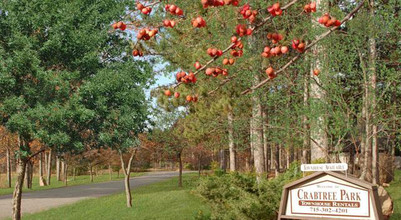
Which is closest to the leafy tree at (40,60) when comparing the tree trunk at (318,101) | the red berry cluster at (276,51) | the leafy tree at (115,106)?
the leafy tree at (115,106)

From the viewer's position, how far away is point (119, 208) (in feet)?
55.3

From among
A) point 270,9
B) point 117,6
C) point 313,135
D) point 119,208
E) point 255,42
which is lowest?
point 119,208

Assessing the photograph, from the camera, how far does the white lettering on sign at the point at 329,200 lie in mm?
6727

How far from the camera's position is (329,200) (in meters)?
6.94

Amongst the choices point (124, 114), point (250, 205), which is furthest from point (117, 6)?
point (250, 205)

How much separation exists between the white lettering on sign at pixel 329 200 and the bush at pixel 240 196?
8.69 ft

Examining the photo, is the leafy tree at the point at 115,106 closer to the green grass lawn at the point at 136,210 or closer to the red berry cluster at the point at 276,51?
the green grass lawn at the point at 136,210

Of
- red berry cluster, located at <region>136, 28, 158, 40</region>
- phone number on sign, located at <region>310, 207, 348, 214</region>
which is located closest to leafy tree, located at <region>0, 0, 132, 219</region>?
phone number on sign, located at <region>310, 207, 348, 214</region>

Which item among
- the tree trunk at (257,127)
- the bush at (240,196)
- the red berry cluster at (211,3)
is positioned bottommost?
the bush at (240,196)

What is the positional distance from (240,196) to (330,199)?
3.68 m

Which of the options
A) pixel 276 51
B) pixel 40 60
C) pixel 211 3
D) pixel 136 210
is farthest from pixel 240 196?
pixel 211 3

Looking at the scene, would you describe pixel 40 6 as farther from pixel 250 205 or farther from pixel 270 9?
pixel 270 9

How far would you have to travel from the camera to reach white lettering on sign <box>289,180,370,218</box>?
673cm

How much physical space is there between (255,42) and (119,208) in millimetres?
7438
